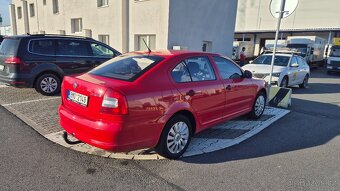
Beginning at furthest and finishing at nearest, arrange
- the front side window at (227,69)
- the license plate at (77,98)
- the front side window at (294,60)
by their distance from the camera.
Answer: the front side window at (294,60) → the front side window at (227,69) → the license plate at (77,98)

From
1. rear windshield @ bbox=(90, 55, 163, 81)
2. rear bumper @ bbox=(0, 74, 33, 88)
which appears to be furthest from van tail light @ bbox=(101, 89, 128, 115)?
rear bumper @ bbox=(0, 74, 33, 88)

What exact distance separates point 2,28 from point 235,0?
5096 cm

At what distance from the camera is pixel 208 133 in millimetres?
4828

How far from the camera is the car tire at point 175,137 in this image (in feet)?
11.6

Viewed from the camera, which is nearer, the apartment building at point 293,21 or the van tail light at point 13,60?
the van tail light at point 13,60

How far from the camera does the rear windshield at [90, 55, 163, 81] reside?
11.3 feet

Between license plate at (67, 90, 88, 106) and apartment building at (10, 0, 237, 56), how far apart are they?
940 cm

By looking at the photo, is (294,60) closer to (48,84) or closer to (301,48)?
(48,84)

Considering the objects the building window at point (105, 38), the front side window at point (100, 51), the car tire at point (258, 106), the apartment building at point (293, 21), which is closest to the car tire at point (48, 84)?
the front side window at point (100, 51)

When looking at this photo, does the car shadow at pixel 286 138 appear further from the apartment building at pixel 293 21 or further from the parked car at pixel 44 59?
the apartment building at pixel 293 21

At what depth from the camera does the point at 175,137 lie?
3.70m

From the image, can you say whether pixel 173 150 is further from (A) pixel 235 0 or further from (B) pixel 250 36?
(B) pixel 250 36

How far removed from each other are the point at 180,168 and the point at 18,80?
5.25m

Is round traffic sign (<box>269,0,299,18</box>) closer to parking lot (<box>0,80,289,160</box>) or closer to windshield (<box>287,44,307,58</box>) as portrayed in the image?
parking lot (<box>0,80,289,160</box>)
